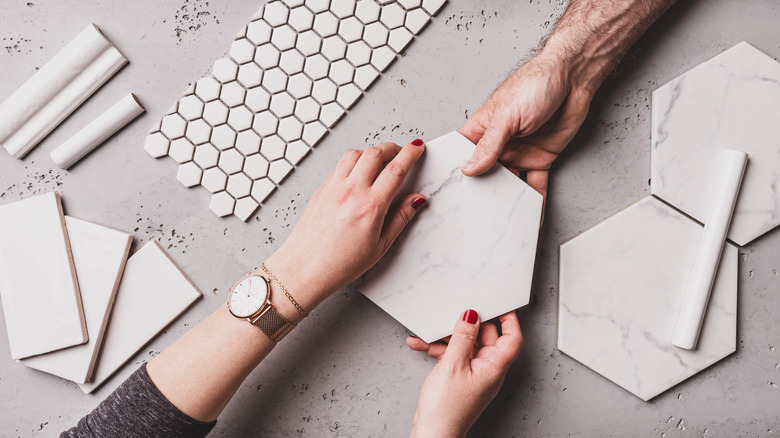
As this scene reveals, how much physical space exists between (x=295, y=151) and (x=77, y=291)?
1.68ft

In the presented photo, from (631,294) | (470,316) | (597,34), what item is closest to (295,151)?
(470,316)

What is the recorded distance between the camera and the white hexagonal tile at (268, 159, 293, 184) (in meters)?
0.96

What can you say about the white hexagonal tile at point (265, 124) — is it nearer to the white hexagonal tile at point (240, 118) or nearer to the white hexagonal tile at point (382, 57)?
the white hexagonal tile at point (240, 118)

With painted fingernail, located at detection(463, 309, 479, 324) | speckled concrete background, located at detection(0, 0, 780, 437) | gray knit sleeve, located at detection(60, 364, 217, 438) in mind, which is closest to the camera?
gray knit sleeve, located at detection(60, 364, 217, 438)

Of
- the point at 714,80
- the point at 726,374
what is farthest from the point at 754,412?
the point at 714,80

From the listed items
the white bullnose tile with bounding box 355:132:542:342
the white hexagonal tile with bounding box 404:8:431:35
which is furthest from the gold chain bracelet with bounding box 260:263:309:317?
the white hexagonal tile with bounding box 404:8:431:35

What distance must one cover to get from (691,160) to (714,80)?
0.17 metres

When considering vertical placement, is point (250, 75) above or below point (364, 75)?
above

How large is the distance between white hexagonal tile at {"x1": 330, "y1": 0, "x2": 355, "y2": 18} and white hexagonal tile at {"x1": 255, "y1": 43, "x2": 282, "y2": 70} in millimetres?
141

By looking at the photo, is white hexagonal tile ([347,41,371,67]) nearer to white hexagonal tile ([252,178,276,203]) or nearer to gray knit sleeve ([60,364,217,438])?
white hexagonal tile ([252,178,276,203])

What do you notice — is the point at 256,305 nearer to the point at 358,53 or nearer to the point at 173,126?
the point at 173,126

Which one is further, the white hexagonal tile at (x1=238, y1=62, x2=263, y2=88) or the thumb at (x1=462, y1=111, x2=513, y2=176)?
the white hexagonal tile at (x1=238, y1=62, x2=263, y2=88)

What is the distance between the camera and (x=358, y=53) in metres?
0.96

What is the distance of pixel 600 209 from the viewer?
3.22ft
